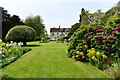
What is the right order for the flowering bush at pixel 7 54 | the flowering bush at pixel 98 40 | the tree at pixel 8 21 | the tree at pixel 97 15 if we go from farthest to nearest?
the tree at pixel 8 21, the tree at pixel 97 15, the flowering bush at pixel 98 40, the flowering bush at pixel 7 54

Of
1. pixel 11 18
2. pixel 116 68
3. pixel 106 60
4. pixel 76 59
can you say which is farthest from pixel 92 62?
pixel 11 18

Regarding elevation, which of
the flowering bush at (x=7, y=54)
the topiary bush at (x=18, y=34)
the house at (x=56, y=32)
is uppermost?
the house at (x=56, y=32)

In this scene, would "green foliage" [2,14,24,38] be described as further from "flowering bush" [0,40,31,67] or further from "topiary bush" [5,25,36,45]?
"flowering bush" [0,40,31,67]

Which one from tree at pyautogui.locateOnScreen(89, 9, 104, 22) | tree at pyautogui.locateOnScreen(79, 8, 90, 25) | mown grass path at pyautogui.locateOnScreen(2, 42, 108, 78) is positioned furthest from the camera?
tree at pyautogui.locateOnScreen(89, 9, 104, 22)

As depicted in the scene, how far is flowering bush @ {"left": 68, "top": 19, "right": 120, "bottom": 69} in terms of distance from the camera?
6233mm

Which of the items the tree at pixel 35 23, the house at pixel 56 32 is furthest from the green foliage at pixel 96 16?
the house at pixel 56 32

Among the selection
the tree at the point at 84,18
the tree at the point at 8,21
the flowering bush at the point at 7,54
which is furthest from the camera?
the tree at the point at 8,21

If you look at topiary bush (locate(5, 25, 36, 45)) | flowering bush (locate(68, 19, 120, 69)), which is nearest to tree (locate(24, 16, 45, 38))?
topiary bush (locate(5, 25, 36, 45))

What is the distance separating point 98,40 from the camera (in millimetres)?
6980

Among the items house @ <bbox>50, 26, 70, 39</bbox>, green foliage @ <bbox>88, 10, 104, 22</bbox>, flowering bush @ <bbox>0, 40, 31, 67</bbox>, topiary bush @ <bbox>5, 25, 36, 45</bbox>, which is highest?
green foliage @ <bbox>88, 10, 104, 22</bbox>

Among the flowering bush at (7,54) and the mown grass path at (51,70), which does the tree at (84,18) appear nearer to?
the flowering bush at (7,54)

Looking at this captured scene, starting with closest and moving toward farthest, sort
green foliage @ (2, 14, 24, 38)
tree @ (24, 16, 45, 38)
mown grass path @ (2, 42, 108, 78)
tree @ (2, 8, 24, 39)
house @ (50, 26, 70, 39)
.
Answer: mown grass path @ (2, 42, 108, 78) → green foliage @ (2, 14, 24, 38) → tree @ (2, 8, 24, 39) → tree @ (24, 16, 45, 38) → house @ (50, 26, 70, 39)

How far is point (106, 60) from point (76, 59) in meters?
1.96

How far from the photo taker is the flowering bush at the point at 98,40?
20.4 feet
